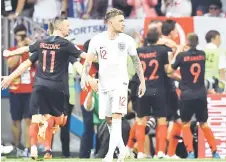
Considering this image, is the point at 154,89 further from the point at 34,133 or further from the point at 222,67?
the point at 34,133

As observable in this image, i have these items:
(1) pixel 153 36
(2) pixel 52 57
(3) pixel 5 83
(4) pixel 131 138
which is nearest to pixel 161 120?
(4) pixel 131 138

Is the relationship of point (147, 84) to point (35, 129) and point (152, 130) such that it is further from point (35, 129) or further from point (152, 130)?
point (35, 129)

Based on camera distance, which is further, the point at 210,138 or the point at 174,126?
the point at 174,126

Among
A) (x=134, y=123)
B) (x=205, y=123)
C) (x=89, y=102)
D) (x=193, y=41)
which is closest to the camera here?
(x=89, y=102)

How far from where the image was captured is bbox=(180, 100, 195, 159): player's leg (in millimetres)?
20031

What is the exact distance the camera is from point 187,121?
20.2m

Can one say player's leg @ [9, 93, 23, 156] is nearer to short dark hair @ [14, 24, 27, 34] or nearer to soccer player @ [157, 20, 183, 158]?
short dark hair @ [14, 24, 27, 34]

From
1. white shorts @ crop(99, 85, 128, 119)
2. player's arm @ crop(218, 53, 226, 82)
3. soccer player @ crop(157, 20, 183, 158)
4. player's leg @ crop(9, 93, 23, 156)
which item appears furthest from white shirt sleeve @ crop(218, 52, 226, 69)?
white shorts @ crop(99, 85, 128, 119)

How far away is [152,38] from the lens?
65.5ft

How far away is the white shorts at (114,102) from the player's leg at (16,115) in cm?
544

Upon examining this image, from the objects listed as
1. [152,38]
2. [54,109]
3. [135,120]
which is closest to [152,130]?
[135,120]

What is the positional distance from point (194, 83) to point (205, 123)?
0.74 m

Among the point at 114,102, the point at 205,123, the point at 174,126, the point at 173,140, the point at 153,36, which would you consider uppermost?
the point at 153,36

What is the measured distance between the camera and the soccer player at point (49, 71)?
1755cm
